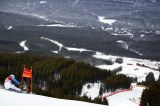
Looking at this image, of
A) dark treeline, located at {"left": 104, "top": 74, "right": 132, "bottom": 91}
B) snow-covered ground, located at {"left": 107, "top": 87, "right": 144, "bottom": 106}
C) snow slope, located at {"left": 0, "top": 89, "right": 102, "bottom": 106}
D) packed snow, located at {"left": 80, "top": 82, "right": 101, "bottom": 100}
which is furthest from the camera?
dark treeline, located at {"left": 104, "top": 74, "right": 132, "bottom": 91}

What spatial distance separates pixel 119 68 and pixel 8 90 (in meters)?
140

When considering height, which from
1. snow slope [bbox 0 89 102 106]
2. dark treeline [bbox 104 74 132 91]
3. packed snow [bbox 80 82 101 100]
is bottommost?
packed snow [bbox 80 82 101 100]

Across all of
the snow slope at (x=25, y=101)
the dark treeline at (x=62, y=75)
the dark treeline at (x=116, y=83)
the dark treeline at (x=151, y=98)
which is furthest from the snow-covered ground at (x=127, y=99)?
the snow slope at (x=25, y=101)

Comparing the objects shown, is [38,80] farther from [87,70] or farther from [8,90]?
[8,90]

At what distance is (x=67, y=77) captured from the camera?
102m

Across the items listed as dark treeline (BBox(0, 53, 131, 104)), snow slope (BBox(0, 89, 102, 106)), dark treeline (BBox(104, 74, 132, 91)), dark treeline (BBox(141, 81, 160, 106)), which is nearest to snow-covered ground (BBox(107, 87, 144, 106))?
dark treeline (BBox(141, 81, 160, 106))

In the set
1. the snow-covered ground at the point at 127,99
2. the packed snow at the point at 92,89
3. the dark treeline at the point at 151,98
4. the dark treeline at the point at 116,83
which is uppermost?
the dark treeline at the point at 151,98

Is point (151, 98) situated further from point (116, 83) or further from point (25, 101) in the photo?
point (116, 83)

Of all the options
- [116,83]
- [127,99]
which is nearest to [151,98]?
[127,99]

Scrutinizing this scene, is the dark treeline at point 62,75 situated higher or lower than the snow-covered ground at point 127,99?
lower

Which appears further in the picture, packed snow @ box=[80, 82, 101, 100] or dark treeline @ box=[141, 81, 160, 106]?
packed snow @ box=[80, 82, 101, 100]

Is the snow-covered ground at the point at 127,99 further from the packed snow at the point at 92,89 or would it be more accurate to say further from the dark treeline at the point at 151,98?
the packed snow at the point at 92,89

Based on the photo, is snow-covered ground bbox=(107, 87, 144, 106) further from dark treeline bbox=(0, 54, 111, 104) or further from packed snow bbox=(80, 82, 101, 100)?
packed snow bbox=(80, 82, 101, 100)

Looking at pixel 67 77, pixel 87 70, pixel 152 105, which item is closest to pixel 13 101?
pixel 152 105
